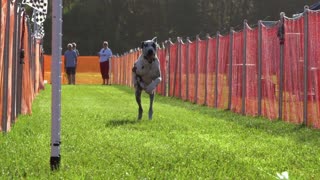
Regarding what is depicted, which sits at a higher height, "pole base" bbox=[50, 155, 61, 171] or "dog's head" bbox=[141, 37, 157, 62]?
"dog's head" bbox=[141, 37, 157, 62]

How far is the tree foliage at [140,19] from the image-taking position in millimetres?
68000

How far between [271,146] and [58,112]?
10.9ft

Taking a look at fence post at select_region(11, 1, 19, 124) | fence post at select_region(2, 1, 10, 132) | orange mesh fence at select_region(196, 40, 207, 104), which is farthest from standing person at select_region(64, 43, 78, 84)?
fence post at select_region(2, 1, 10, 132)

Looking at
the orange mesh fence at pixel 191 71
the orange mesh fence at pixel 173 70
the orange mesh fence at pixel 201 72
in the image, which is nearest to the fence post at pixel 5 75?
the orange mesh fence at pixel 201 72

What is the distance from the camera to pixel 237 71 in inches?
587

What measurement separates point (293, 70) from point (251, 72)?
2347mm

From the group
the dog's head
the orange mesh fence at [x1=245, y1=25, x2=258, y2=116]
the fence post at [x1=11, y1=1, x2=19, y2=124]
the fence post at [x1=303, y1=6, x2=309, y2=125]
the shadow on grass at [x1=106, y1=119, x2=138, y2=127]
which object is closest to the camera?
the fence post at [x1=11, y1=1, x2=19, y2=124]

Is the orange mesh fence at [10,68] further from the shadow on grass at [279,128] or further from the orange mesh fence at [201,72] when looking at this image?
the orange mesh fence at [201,72]

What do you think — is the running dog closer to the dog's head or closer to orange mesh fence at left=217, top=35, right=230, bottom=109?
the dog's head

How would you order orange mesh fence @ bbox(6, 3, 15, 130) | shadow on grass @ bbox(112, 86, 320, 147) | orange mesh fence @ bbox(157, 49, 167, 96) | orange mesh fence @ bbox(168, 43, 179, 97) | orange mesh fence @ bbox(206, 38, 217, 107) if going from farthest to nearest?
orange mesh fence @ bbox(157, 49, 167, 96)
orange mesh fence @ bbox(168, 43, 179, 97)
orange mesh fence @ bbox(206, 38, 217, 107)
shadow on grass @ bbox(112, 86, 320, 147)
orange mesh fence @ bbox(6, 3, 15, 130)

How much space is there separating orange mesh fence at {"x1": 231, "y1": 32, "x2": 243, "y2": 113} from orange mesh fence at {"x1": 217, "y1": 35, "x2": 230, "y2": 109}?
1.73ft

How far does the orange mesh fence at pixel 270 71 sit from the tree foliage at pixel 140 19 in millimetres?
53406

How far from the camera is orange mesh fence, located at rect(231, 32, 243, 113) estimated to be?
48.1 ft

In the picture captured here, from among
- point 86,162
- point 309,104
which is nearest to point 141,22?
point 309,104
